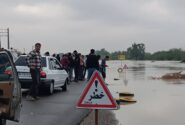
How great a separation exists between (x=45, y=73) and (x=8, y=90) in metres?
8.93

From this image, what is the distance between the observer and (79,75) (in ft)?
93.4

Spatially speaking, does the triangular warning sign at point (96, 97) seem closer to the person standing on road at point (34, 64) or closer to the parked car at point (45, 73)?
the person standing on road at point (34, 64)

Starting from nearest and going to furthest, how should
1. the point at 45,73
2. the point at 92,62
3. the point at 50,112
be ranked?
the point at 50,112
the point at 45,73
the point at 92,62

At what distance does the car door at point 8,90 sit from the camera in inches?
308

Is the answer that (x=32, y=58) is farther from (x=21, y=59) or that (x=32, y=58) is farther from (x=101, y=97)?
(x=101, y=97)

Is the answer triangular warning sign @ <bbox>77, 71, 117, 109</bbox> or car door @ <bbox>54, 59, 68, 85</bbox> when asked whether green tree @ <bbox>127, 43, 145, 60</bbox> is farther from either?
triangular warning sign @ <bbox>77, 71, 117, 109</bbox>

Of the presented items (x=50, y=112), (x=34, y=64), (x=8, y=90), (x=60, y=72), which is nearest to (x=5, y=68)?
(x=8, y=90)

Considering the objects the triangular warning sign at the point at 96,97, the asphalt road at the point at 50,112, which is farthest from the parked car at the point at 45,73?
the triangular warning sign at the point at 96,97

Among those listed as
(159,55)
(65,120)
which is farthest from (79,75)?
(159,55)

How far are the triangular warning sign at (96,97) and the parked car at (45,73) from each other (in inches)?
338

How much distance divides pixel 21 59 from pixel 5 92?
30.7 ft

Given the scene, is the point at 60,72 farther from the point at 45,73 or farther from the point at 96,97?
the point at 96,97

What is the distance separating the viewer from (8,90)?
7.89 metres

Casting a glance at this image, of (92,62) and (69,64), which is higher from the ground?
(92,62)
